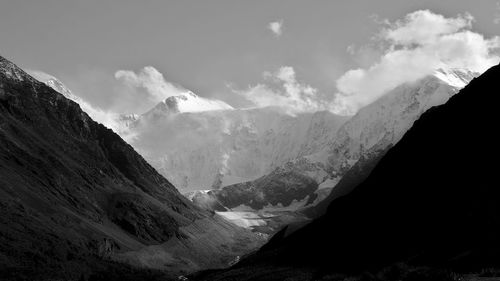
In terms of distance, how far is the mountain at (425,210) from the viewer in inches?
3659

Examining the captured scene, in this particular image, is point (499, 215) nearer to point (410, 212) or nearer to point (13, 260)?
point (410, 212)

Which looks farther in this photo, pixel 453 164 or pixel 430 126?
pixel 430 126

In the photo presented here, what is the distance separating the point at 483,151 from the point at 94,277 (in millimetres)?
123518

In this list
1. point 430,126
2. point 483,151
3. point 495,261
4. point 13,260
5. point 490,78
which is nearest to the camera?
point 495,261

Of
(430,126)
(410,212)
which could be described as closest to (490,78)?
(430,126)

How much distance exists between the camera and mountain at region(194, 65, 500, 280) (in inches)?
3659

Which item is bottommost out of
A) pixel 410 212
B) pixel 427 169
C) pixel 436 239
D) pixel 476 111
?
pixel 436 239

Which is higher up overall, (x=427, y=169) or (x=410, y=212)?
(x=427, y=169)

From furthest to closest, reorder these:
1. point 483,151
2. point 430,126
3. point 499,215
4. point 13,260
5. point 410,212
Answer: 1. point 13,260
2. point 430,126
3. point 410,212
4. point 483,151
5. point 499,215

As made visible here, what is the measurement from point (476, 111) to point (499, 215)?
3940 centimetres

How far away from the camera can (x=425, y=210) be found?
379 feet

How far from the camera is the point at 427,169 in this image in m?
130

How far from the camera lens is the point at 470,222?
9550 cm

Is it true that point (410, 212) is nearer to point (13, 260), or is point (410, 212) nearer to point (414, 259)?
point (414, 259)
